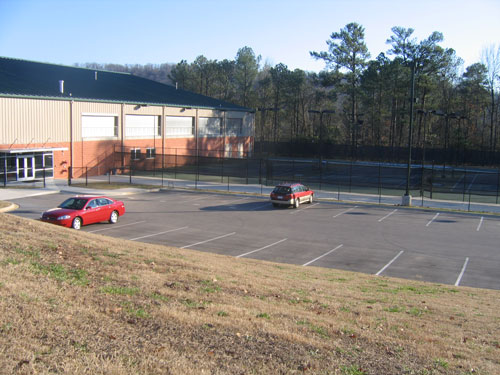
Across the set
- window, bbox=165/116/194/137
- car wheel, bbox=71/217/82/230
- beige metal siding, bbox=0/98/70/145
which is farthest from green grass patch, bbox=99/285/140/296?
window, bbox=165/116/194/137

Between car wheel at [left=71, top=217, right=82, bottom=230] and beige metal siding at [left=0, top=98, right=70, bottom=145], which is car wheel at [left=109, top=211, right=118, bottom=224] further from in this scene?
beige metal siding at [left=0, top=98, right=70, bottom=145]

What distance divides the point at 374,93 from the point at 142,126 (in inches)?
1742

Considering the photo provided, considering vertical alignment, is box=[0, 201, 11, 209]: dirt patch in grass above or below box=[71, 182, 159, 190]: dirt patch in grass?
below

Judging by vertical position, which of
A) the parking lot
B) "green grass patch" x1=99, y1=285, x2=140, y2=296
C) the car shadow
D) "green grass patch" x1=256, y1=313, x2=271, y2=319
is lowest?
the parking lot

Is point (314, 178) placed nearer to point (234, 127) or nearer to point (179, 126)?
point (179, 126)

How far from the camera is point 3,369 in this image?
5.96m

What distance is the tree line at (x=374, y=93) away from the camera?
7756cm

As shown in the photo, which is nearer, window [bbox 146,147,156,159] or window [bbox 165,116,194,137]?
window [bbox 146,147,156,159]

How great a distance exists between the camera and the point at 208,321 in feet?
26.8

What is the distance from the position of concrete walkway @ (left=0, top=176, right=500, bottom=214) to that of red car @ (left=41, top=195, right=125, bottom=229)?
10.2 m

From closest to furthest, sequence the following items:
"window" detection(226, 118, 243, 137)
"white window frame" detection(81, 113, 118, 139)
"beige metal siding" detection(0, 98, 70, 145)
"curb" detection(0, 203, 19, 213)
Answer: "curb" detection(0, 203, 19, 213) < "beige metal siding" detection(0, 98, 70, 145) < "white window frame" detection(81, 113, 118, 139) < "window" detection(226, 118, 243, 137)

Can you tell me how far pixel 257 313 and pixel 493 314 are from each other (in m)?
5.25

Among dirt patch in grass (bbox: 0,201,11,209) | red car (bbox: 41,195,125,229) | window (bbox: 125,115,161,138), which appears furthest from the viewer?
window (bbox: 125,115,161,138)

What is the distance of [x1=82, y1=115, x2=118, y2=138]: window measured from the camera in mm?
46531
